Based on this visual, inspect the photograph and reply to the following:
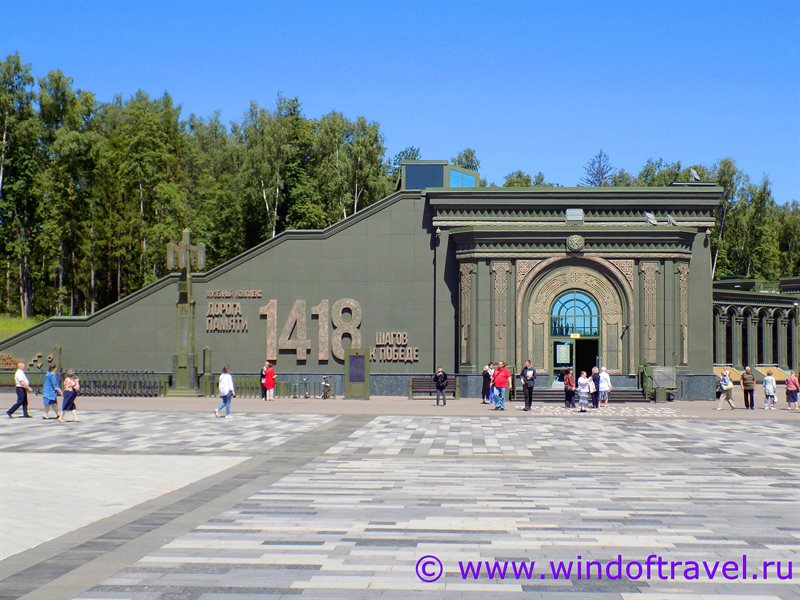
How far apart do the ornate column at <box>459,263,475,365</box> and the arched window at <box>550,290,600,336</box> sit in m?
3.99

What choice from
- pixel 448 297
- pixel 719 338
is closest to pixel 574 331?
pixel 448 297

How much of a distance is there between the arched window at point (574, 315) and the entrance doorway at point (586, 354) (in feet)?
1.87

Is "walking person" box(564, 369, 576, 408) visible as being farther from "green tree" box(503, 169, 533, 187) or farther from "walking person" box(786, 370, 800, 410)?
"green tree" box(503, 169, 533, 187)

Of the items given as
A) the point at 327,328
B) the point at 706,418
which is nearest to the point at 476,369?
the point at 327,328

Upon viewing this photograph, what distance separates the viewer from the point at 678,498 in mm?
14711

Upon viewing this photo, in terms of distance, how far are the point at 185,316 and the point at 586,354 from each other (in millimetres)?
19451

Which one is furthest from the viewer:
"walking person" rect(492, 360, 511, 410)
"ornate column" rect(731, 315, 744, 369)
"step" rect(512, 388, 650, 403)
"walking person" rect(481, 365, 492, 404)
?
"ornate column" rect(731, 315, 744, 369)

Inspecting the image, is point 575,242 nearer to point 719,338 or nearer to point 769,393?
point 769,393

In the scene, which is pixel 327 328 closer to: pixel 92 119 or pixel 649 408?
pixel 649 408

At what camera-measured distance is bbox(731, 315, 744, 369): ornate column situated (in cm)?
6347

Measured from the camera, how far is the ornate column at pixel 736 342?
63469 millimetres

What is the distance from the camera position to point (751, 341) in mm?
64438

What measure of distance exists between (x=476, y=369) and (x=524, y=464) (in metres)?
25.6

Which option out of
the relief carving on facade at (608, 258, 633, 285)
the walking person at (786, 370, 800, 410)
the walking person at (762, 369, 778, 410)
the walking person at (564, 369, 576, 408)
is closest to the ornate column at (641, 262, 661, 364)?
the relief carving on facade at (608, 258, 633, 285)
